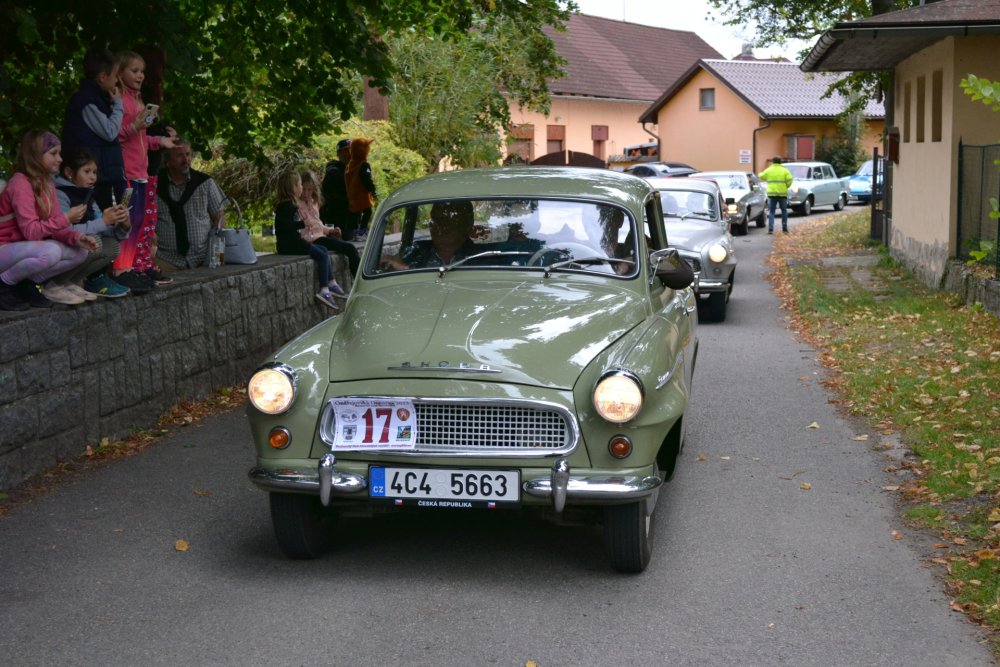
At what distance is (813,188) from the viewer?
40.8 metres

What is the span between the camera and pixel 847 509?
21.5ft

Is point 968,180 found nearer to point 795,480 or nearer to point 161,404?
point 795,480

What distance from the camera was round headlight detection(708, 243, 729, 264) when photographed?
47.1ft

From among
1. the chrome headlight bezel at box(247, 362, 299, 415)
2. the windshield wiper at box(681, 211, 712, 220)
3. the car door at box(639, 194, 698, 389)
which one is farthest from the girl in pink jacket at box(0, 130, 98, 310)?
→ the windshield wiper at box(681, 211, 712, 220)

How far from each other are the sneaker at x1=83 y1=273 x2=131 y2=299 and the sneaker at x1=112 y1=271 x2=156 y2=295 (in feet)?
0.32

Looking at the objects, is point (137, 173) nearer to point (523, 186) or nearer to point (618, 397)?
point (523, 186)

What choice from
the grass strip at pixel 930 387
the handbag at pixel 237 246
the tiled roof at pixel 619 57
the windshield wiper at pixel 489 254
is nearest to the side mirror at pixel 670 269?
the windshield wiper at pixel 489 254

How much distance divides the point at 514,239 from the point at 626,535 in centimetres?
201

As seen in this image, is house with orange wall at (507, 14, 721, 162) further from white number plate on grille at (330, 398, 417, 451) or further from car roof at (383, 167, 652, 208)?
white number plate on grille at (330, 398, 417, 451)

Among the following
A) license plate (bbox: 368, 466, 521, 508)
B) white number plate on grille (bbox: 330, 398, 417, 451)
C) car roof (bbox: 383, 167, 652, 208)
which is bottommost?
license plate (bbox: 368, 466, 521, 508)

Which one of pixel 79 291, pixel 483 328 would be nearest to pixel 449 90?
pixel 79 291

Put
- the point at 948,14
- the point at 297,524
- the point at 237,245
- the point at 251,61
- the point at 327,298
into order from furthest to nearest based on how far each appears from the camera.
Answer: the point at 948,14, the point at 251,61, the point at 327,298, the point at 237,245, the point at 297,524

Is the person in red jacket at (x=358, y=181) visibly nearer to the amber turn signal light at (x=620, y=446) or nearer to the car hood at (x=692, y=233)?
the car hood at (x=692, y=233)

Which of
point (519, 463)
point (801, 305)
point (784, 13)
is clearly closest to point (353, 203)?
point (801, 305)
